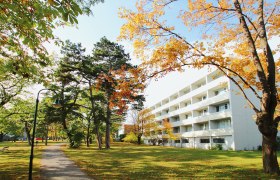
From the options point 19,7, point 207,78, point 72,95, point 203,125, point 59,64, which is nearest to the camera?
point 19,7

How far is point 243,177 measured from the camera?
42.0 feet

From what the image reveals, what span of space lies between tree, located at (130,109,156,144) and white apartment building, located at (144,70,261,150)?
876 centimetres

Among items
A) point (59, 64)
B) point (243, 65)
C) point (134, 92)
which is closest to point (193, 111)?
point (59, 64)

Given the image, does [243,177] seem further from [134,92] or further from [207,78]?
[207,78]

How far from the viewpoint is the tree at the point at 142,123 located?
66312 millimetres

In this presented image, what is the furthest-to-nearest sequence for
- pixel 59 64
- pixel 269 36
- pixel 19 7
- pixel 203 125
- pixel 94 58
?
pixel 203 125
pixel 94 58
pixel 59 64
pixel 269 36
pixel 19 7

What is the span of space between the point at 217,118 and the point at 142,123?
2887 cm

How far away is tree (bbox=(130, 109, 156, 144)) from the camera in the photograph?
66.3 metres

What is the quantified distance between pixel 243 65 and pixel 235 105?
80.8 ft

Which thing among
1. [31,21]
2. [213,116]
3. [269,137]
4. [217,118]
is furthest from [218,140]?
[31,21]

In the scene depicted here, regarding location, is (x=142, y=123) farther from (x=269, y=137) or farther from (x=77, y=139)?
(x=269, y=137)

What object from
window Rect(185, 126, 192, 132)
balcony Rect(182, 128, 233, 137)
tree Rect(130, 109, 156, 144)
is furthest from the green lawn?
tree Rect(130, 109, 156, 144)

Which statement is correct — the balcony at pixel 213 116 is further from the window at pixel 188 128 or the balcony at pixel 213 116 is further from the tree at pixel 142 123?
A: the tree at pixel 142 123

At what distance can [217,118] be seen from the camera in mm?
41750
